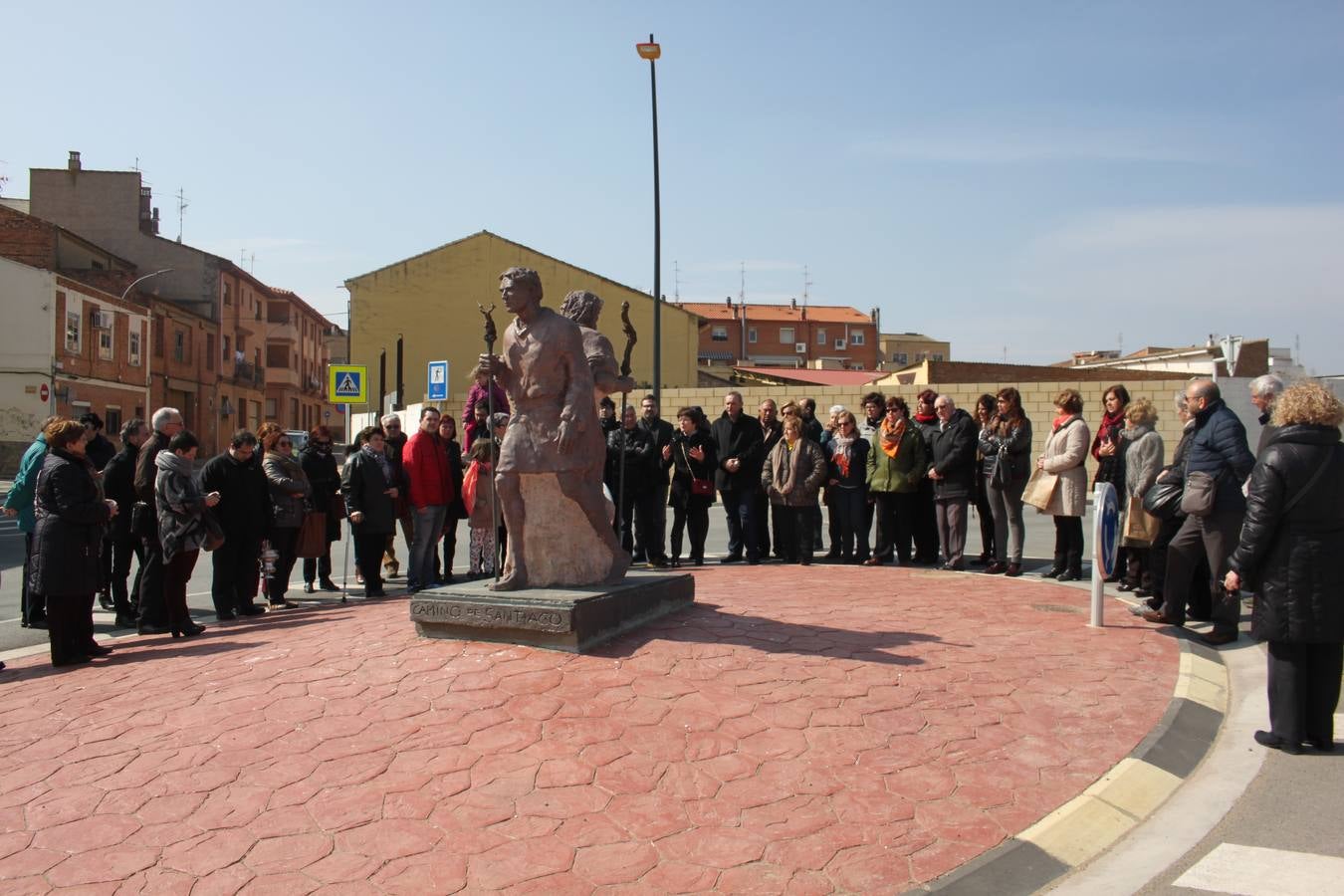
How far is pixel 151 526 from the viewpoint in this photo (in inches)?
330

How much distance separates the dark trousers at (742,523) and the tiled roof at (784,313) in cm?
6533

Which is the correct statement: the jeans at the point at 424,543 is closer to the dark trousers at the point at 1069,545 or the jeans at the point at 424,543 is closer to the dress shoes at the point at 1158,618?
the dark trousers at the point at 1069,545

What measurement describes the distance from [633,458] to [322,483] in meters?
3.35

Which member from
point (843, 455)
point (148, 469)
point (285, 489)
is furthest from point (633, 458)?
point (148, 469)

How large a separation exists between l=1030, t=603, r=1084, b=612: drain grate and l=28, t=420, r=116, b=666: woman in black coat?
7.37 metres

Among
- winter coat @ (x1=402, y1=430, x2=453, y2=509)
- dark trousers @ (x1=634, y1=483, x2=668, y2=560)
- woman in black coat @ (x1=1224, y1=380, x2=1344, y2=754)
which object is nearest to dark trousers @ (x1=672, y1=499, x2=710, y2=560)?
dark trousers @ (x1=634, y1=483, x2=668, y2=560)

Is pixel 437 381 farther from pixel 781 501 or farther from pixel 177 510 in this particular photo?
pixel 177 510

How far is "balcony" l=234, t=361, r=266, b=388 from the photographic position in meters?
55.0

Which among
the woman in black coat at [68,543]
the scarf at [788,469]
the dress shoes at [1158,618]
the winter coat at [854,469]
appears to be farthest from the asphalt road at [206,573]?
the dress shoes at [1158,618]

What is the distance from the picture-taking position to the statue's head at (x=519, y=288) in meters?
6.95

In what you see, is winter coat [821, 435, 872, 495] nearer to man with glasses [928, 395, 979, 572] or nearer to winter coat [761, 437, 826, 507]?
winter coat [761, 437, 826, 507]

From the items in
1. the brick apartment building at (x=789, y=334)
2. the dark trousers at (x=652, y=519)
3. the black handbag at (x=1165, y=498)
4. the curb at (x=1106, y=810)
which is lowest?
the curb at (x=1106, y=810)

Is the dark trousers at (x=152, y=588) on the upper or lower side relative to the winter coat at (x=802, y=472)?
lower

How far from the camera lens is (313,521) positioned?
10258mm
